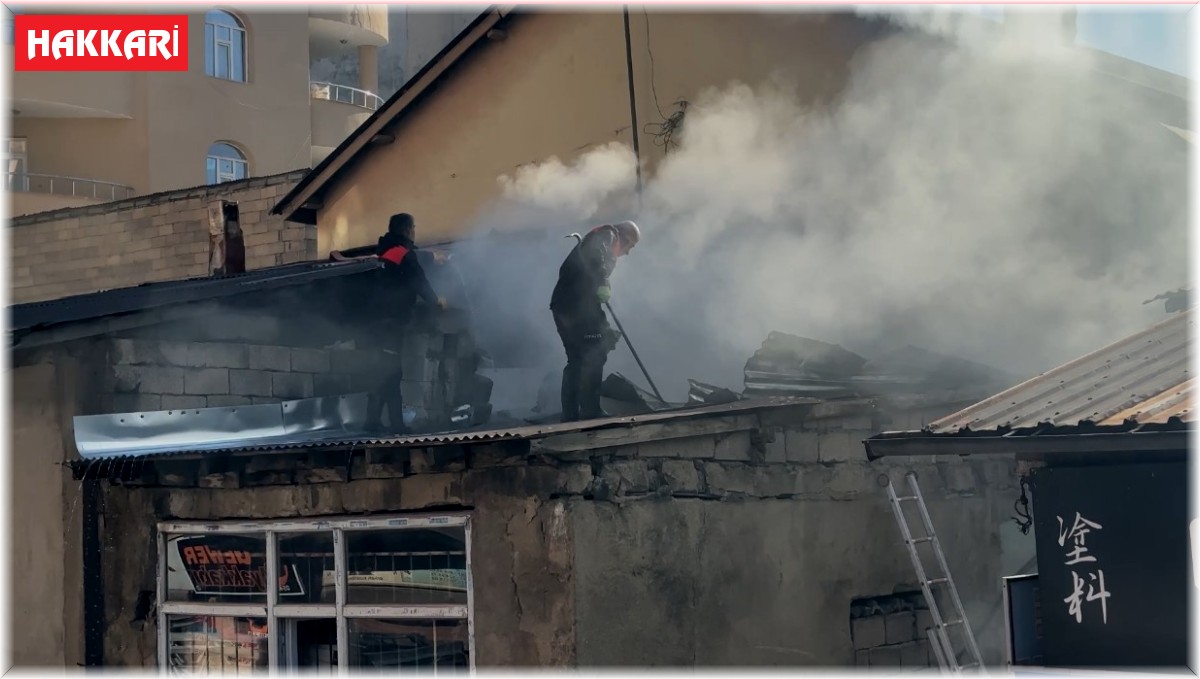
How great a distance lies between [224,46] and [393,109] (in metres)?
14.8

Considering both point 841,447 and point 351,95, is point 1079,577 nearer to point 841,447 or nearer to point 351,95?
point 841,447

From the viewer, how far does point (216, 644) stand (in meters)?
9.57

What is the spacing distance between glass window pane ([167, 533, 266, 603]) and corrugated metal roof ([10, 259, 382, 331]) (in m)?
1.74

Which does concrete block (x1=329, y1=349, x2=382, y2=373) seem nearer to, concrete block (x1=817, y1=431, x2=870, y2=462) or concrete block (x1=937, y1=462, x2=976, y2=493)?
concrete block (x1=817, y1=431, x2=870, y2=462)

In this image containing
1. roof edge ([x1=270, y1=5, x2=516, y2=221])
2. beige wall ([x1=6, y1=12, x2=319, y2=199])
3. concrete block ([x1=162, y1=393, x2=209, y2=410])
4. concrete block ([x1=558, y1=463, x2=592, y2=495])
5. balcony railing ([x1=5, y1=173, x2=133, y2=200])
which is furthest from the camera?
beige wall ([x1=6, y1=12, x2=319, y2=199])

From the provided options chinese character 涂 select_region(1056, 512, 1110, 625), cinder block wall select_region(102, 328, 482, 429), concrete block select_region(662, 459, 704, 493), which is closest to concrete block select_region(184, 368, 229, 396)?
cinder block wall select_region(102, 328, 482, 429)

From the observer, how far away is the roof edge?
1559cm

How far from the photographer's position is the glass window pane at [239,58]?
30.0 m

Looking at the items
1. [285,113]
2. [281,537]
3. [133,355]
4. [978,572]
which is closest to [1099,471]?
[978,572]

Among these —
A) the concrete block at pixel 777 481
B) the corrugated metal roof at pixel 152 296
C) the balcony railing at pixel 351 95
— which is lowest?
the concrete block at pixel 777 481

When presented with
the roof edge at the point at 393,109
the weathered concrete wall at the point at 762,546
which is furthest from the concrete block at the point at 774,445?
the roof edge at the point at 393,109

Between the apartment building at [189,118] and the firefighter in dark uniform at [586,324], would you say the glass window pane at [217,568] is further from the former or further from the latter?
the apartment building at [189,118]

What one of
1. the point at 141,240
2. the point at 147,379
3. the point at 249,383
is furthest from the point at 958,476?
the point at 141,240

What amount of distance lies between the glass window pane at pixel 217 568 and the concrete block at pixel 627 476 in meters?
2.61
